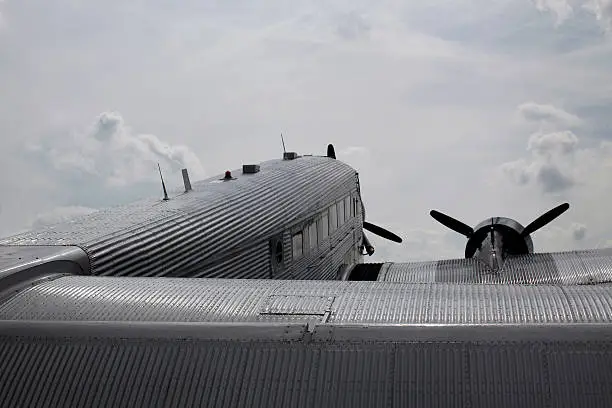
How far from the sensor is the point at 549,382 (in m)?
8.83

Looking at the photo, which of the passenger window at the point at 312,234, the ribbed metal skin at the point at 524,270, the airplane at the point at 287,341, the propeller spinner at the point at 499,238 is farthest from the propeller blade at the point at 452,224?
the airplane at the point at 287,341

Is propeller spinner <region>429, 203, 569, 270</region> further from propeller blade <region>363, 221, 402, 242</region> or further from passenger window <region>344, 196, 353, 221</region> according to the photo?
propeller blade <region>363, 221, 402, 242</region>

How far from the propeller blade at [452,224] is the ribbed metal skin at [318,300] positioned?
16808 millimetres

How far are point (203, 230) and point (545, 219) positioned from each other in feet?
49.1

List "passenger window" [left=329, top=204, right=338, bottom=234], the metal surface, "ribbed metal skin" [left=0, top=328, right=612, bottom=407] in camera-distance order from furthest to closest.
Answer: "passenger window" [left=329, top=204, right=338, bottom=234]
the metal surface
"ribbed metal skin" [left=0, top=328, right=612, bottom=407]

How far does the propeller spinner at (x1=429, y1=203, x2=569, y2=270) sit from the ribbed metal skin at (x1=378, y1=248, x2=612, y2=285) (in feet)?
1.46

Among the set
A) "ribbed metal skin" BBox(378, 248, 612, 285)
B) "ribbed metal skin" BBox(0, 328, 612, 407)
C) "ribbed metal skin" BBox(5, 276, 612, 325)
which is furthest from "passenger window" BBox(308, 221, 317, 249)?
"ribbed metal skin" BBox(0, 328, 612, 407)

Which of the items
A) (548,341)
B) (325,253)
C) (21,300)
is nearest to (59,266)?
(21,300)

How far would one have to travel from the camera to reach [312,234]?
1021 inches

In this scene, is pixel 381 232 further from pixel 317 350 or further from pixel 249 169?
pixel 317 350

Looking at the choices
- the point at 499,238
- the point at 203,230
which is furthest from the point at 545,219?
the point at 203,230

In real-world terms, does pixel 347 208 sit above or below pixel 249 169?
below

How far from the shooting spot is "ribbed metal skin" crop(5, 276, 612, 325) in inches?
392

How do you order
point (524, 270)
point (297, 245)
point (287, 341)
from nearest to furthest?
point (287, 341)
point (524, 270)
point (297, 245)
